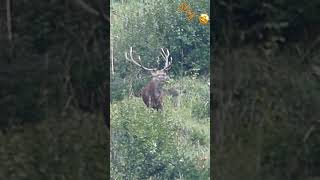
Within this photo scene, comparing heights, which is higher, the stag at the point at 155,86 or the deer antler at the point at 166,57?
the deer antler at the point at 166,57

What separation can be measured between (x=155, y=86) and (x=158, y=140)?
0.78 feet

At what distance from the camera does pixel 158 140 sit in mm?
2326

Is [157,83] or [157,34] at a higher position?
[157,34]

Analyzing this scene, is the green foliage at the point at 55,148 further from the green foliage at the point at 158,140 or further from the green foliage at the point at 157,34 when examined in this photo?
the green foliage at the point at 157,34

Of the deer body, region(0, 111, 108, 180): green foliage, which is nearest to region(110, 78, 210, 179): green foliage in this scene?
the deer body

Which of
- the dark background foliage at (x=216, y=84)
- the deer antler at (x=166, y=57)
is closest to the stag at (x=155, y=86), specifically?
the deer antler at (x=166, y=57)

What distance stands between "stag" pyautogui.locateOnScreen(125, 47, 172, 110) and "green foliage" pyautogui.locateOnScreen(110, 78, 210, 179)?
0.03m

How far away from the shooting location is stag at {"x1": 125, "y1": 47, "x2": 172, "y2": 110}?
227 centimetres

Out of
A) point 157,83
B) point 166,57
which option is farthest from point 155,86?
point 166,57

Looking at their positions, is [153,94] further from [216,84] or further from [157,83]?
[216,84]

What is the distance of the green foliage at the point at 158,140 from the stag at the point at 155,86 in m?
0.03

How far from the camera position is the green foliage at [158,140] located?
Answer: 7.47 feet

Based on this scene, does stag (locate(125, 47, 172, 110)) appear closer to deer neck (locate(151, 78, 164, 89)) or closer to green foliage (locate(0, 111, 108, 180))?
deer neck (locate(151, 78, 164, 89))

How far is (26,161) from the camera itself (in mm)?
2039
